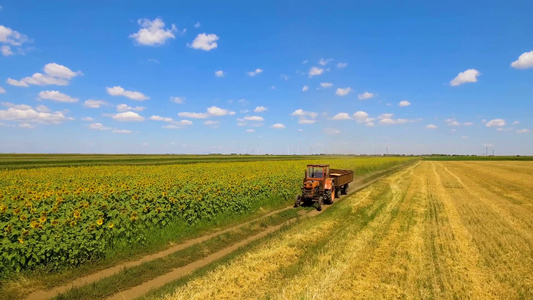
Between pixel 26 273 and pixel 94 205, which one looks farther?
pixel 94 205

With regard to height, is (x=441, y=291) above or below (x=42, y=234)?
below

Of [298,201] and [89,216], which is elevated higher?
[89,216]

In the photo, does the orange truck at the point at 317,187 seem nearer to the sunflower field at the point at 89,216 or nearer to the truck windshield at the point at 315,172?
the truck windshield at the point at 315,172

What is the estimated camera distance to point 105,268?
827 cm

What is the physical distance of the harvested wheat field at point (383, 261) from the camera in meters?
6.57

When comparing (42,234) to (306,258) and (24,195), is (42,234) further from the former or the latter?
(306,258)

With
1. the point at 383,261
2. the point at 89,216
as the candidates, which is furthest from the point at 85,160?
the point at 383,261

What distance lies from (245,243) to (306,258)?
273 cm

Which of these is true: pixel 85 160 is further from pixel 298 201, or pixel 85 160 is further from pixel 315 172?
pixel 298 201

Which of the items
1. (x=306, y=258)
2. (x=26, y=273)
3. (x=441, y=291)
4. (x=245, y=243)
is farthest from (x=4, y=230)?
→ (x=441, y=291)

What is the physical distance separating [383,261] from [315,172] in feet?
33.8

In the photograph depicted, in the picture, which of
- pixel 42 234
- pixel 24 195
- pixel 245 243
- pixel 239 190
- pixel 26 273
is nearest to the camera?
pixel 26 273

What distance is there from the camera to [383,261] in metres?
8.26

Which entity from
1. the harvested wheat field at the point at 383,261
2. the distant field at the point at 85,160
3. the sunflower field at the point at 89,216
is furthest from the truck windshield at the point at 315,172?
the distant field at the point at 85,160
